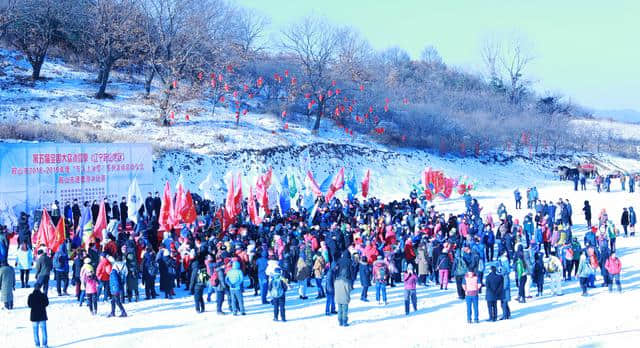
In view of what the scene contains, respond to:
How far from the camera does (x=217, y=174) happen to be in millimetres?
36438

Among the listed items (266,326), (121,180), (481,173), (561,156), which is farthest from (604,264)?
(561,156)

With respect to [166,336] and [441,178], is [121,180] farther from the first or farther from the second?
[441,178]

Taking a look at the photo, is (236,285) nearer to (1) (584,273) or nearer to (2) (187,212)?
(2) (187,212)

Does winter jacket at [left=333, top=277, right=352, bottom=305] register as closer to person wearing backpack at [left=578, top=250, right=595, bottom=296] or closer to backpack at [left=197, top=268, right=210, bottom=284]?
backpack at [left=197, top=268, right=210, bottom=284]

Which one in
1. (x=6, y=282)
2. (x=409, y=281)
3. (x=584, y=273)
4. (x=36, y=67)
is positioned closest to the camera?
(x=6, y=282)

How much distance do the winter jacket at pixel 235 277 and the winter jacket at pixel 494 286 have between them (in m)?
4.77

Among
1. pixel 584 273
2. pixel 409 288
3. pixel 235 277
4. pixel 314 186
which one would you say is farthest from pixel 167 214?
pixel 584 273

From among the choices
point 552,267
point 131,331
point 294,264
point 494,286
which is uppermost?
point 494,286

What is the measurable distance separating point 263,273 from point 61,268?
14.6 ft

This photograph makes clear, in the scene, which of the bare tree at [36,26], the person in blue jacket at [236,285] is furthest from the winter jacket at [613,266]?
the bare tree at [36,26]

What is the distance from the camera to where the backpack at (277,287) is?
12.8 m

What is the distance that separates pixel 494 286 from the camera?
12836 millimetres

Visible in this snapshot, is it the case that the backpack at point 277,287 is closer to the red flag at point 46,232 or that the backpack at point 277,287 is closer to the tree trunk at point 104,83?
the red flag at point 46,232

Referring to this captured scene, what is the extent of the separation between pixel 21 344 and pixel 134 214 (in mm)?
9136
